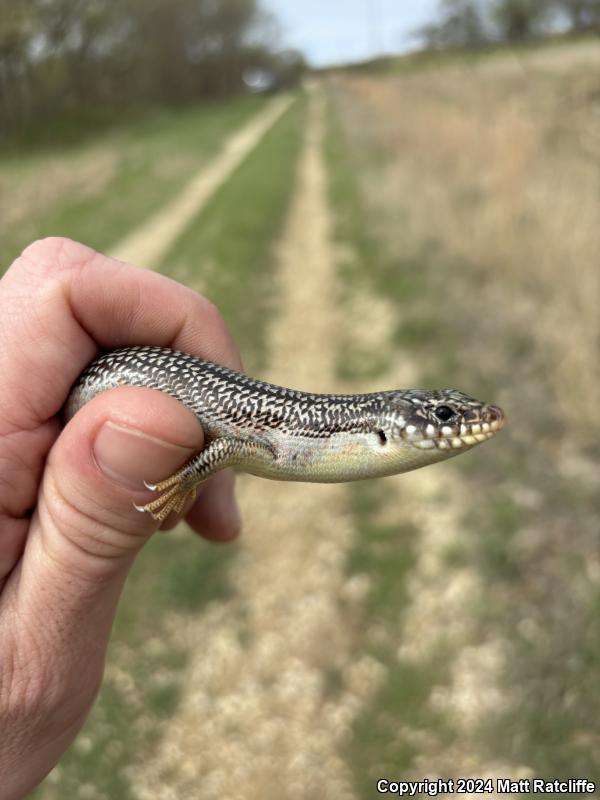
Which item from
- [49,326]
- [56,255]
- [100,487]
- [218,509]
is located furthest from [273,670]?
[56,255]

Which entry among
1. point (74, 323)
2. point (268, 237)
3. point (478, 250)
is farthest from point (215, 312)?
point (268, 237)

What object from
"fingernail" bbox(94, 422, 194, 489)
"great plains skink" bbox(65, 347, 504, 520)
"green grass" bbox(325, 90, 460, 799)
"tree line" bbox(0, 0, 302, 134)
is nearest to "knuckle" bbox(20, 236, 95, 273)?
"great plains skink" bbox(65, 347, 504, 520)

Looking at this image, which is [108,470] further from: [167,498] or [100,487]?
[167,498]

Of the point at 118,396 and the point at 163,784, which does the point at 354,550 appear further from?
the point at 118,396

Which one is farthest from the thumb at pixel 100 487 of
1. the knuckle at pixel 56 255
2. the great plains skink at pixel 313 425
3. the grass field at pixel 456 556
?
the grass field at pixel 456 556

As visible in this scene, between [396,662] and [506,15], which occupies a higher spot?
[506,15]

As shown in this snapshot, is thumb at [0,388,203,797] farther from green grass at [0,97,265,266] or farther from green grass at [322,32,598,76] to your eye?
green grass at [0,97,265,266]
